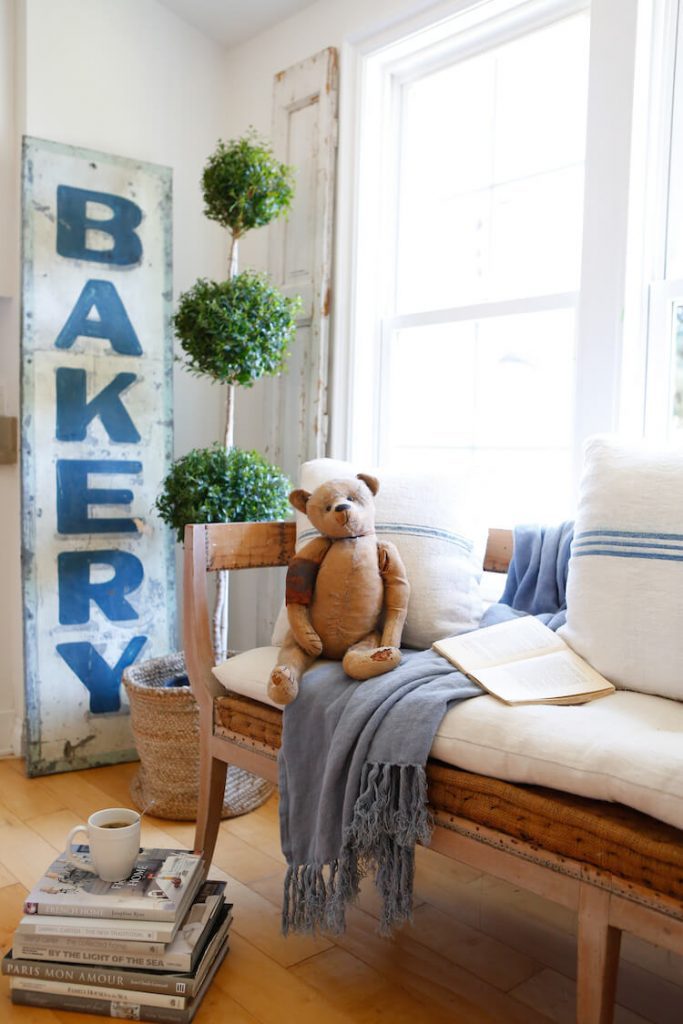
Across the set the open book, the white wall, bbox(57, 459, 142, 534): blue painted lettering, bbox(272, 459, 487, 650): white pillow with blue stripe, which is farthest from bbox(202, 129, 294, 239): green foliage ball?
the open book

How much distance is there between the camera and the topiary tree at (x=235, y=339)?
8.09 ft

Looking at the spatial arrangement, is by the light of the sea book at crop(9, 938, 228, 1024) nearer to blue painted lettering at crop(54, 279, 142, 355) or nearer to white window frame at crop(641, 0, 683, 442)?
white window frame at crop(641, 0, 683, 442)

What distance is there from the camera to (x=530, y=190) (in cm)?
242

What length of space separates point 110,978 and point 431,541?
1052mm

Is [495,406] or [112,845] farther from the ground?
[495,406]

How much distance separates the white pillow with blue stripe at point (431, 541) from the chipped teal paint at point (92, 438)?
960mm

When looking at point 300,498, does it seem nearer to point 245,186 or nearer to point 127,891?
point 127,891

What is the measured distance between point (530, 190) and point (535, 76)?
0.31 meters

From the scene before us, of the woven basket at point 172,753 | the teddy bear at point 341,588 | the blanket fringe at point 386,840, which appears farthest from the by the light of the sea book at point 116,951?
the woven basket at point 172,753

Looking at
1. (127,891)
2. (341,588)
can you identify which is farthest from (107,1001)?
(341,588)

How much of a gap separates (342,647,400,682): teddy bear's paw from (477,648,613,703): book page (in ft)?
0.55

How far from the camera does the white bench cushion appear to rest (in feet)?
3.98

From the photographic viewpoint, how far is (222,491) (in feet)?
8.04

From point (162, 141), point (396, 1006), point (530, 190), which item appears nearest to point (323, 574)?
point (396, 1006)
